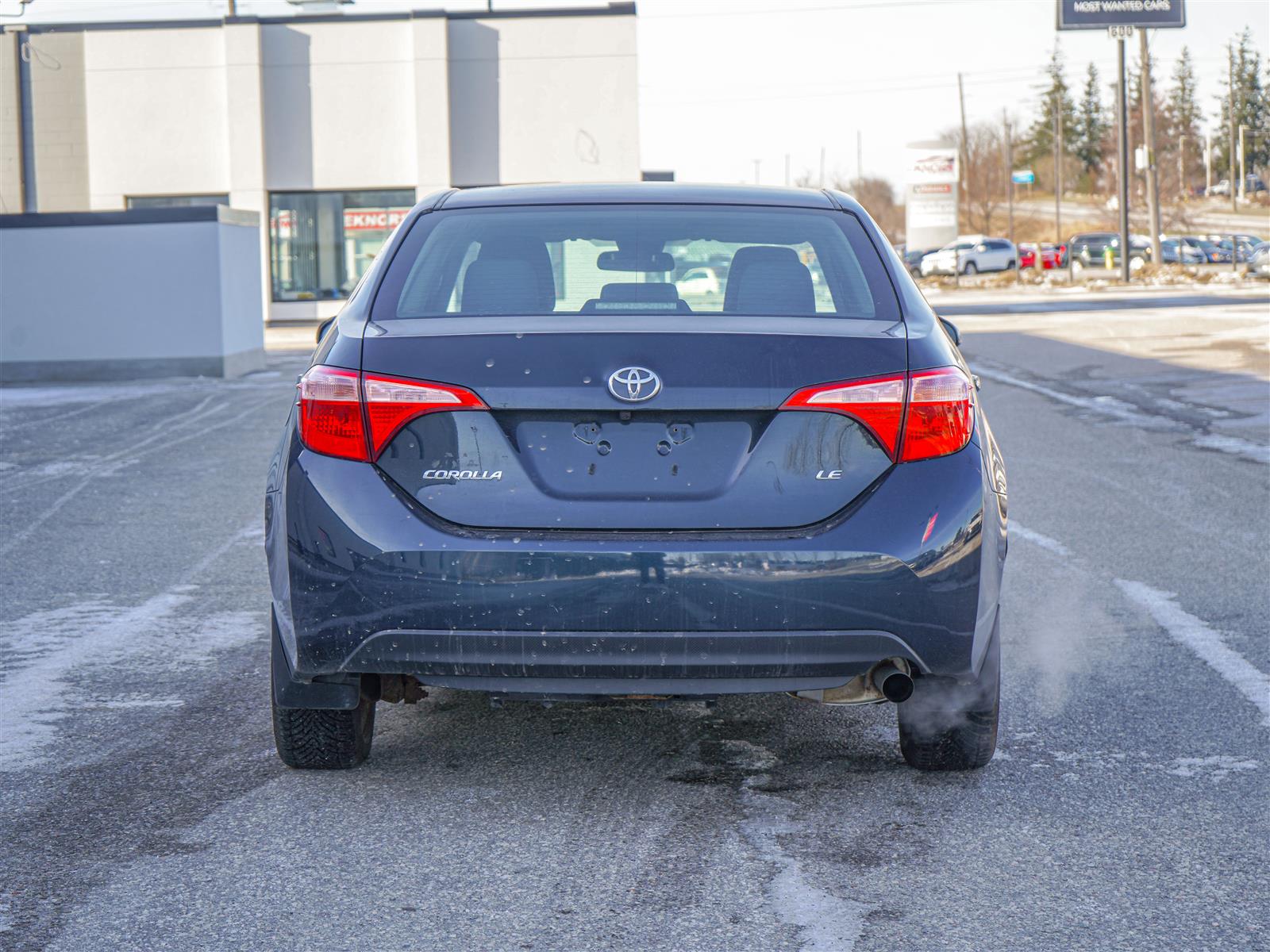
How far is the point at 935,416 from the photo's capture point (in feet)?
11.7

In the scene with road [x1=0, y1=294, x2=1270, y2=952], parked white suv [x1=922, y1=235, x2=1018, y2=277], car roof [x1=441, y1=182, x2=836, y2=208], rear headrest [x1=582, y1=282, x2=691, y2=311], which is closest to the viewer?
road [x1=0, y1=294, x2=1270, y2=952]

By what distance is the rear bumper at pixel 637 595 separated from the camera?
11.2 ft

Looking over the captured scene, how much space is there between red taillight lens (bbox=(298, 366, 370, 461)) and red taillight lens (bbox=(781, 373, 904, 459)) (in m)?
1.00

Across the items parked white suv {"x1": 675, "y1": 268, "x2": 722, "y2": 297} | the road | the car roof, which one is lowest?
the road

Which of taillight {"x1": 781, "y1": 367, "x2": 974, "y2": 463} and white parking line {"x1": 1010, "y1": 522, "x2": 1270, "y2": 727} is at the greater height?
taillight {"x1": 781, "y1": 367, "x2": 974, "y2": 463}

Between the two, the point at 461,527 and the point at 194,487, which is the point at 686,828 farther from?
the point at 194,487

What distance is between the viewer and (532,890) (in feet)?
10.8

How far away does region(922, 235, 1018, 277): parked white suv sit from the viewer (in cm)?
6206

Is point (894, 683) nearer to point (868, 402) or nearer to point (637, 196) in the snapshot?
point (868, 402)

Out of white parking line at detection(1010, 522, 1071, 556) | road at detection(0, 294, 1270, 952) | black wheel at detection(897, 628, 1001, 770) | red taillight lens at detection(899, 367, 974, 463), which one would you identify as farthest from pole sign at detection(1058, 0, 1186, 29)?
red taillight lens at detection(899, 367, 974, 463)

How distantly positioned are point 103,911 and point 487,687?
37.7 inches

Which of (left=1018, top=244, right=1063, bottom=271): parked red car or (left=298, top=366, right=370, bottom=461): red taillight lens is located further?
(left=1018, top=244, right=1063, bottom=271): parked red car

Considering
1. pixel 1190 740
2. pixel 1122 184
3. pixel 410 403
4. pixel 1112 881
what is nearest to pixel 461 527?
pixel 410 403

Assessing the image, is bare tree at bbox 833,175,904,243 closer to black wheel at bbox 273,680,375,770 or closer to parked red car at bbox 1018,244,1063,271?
parked red car at bbox 1018,244,1063,271
